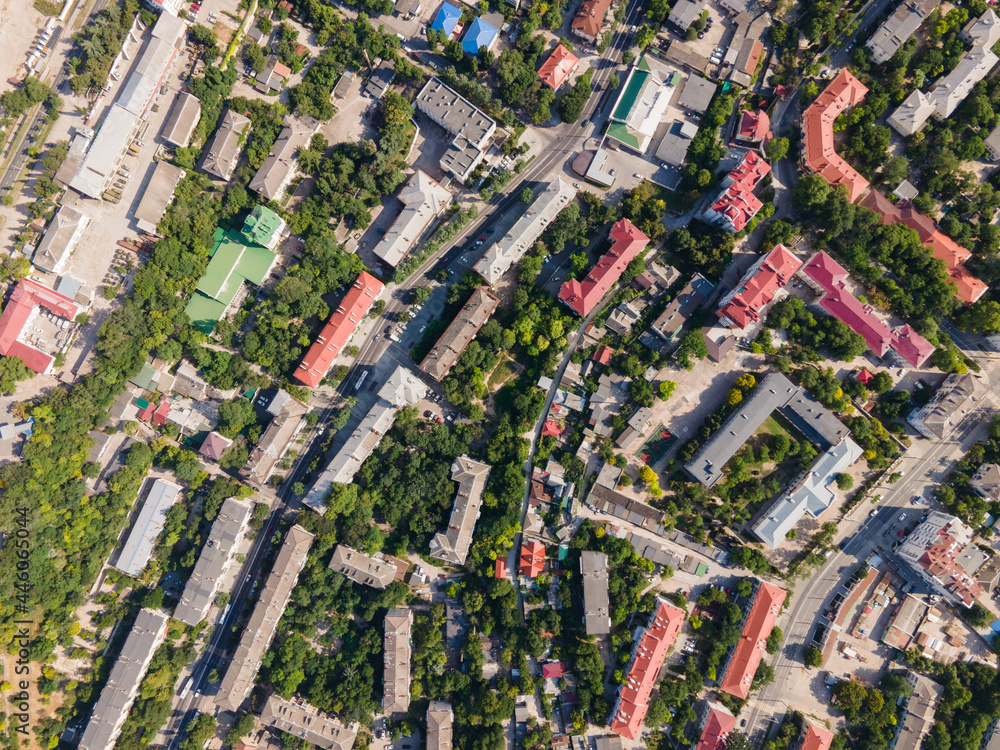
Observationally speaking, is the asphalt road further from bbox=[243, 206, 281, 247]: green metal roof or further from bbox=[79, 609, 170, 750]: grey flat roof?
bbox=[243, 206, 281, 247]: green metal roof

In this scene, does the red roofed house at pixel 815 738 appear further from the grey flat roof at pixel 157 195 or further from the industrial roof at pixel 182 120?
the industrial roof at pixel 182 120

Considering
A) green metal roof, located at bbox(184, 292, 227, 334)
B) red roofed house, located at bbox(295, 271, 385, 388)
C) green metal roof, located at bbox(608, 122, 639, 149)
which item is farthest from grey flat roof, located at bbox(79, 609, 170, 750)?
green metal roof, located at bbox(608, 122, 639, 149)

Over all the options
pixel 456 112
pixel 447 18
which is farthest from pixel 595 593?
pixel 447 18

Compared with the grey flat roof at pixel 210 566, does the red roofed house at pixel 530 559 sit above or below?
above

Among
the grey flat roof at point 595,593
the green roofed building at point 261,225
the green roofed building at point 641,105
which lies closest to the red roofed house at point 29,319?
the green roofed building at point 261,225

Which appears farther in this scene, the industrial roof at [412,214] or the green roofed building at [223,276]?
the green roofed building at [223,276]

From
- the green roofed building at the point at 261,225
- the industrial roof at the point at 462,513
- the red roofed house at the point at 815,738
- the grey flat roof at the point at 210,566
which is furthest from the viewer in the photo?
the grey flat roof at the point at 210,566

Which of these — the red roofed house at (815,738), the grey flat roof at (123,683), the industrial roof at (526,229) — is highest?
the industrial roof at (526,229)
